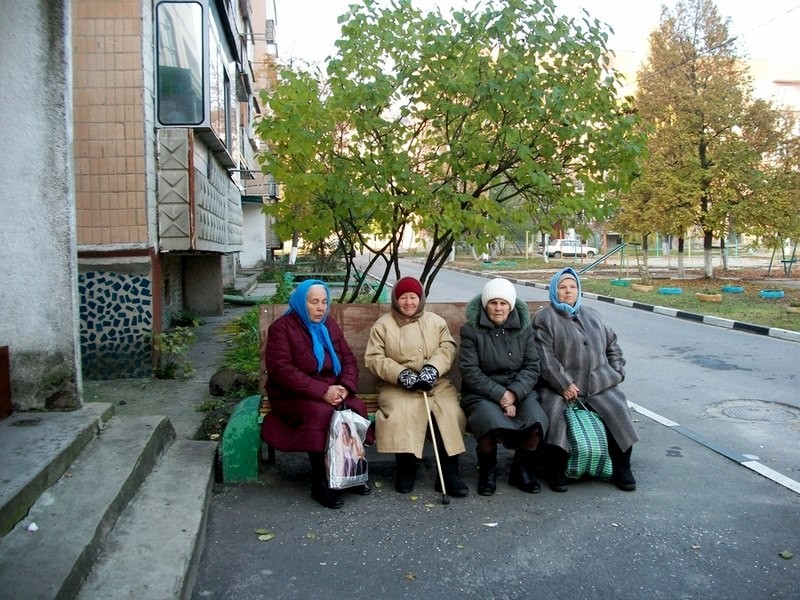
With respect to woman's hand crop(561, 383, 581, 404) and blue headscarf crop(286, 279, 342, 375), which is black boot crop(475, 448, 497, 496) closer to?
woman's hand crop(561, 383, 581, 404)

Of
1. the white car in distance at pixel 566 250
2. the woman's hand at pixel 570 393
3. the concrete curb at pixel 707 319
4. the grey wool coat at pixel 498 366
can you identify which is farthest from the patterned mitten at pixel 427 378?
the white car in distance at pixel 566 250

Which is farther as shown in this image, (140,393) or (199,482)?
(140,393)

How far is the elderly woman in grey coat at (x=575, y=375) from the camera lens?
4.80 meters

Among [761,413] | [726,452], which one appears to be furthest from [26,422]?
[761,413]

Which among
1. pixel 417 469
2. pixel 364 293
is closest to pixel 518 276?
pixel 364 293

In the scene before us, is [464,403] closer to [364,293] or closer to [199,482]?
[199,482]

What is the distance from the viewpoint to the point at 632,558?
12.3ft

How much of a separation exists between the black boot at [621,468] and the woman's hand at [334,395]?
184cm

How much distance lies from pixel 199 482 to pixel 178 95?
4737mm

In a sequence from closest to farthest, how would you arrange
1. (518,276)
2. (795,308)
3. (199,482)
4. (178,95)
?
(199,482)
(178,95)
(795,308)
(518,276)

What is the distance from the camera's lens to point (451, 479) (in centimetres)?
471

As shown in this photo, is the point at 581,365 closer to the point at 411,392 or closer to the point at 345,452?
the point at 411,392

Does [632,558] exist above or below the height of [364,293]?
below

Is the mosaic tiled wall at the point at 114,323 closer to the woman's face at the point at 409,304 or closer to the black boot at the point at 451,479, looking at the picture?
the woman's face at the point at 409,304
